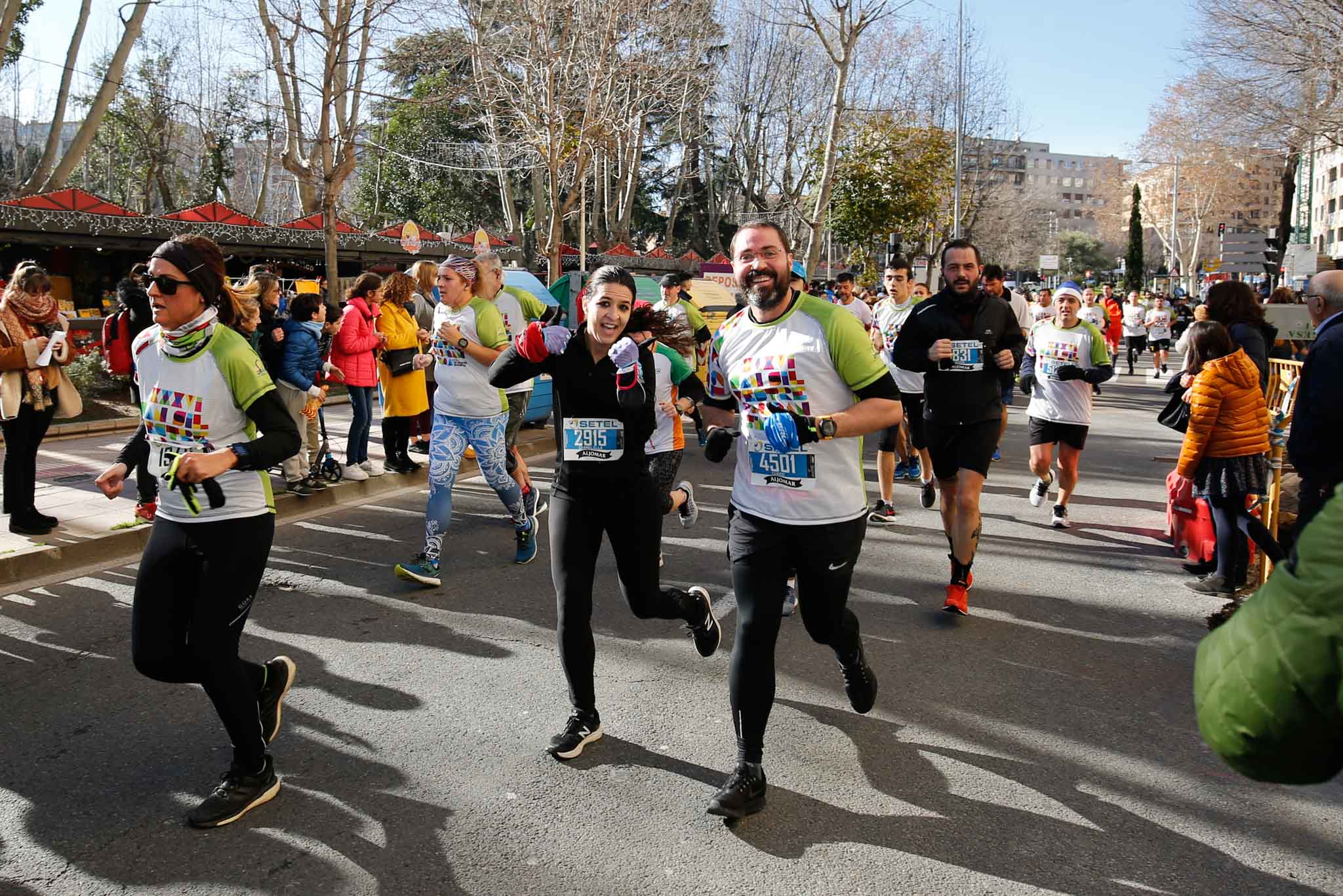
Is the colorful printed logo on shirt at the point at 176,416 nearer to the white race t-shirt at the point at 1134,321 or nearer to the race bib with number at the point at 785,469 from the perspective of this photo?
the race bib with number at the point at 785,469

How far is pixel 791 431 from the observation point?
10.9ft

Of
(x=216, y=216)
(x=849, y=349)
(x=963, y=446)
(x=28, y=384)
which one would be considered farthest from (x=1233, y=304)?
(x=216, y=216)

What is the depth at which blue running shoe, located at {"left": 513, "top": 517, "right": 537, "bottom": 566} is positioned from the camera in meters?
6.79

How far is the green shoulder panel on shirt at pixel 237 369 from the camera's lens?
341 centimetres

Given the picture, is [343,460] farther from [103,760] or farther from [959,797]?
[959,797]

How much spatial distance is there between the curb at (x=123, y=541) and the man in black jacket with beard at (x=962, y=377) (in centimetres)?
452

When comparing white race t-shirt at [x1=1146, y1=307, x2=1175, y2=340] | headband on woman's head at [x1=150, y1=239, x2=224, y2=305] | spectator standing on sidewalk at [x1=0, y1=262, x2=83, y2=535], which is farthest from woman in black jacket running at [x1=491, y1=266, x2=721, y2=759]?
white race t-shirt at [x1=1146, y1=307, x2=1175, y2=340]

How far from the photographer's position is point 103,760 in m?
3.80

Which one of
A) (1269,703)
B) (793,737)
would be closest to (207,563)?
(793,737)

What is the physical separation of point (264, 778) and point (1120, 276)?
261 ft

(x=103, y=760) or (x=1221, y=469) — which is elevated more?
(x=1221, y=469)

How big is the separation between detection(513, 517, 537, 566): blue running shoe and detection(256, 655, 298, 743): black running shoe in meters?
2.98

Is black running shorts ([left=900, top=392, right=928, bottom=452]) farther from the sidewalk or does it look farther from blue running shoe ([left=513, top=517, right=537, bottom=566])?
the sidewalk

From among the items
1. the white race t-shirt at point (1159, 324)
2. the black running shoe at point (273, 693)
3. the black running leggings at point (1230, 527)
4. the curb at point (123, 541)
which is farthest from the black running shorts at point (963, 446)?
the white race t-shirt at point (1159, 324)
